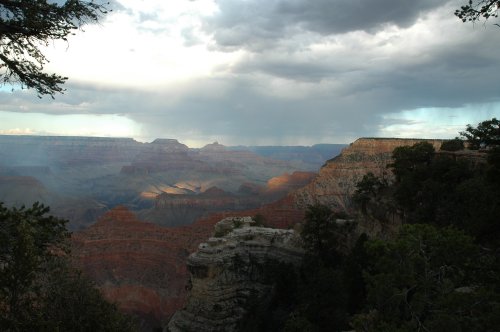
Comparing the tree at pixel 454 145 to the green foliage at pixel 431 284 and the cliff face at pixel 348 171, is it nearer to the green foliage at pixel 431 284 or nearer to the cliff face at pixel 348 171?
the cliff face at pixel 348 171

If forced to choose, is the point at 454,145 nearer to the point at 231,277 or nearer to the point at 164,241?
the point at 231,277

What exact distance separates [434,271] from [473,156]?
20885 mm

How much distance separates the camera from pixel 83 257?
54469 mm

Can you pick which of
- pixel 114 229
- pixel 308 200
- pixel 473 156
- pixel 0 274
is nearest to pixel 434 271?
pixel 0 274

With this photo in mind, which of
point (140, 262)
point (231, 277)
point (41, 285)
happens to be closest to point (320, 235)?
point (231, 277)

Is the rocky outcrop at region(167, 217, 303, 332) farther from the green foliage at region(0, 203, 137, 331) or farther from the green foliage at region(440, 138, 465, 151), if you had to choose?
the green foliage at region(0, 203, 137, 331)

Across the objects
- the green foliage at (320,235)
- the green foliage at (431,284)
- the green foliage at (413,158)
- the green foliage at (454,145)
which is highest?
the green foliage at (454,145)

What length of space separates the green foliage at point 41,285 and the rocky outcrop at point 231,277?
74.3 ft

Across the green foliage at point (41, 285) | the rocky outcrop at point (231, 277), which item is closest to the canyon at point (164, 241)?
the rocky outcrop at point (231, 277)

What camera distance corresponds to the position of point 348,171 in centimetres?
6066

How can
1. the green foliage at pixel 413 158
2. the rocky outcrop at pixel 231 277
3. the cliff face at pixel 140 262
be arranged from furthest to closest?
the cliff face at pixel 140 262, the rocky outcrop at pixel 231 277, the green foliage at pixel 413 158

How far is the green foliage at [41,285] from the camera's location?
305 inches

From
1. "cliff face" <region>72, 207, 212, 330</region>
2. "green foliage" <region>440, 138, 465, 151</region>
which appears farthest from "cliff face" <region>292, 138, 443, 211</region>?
"cliff face" <region>72, 207, 212, 330</region>

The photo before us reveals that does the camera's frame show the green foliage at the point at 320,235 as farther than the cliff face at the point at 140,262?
No
